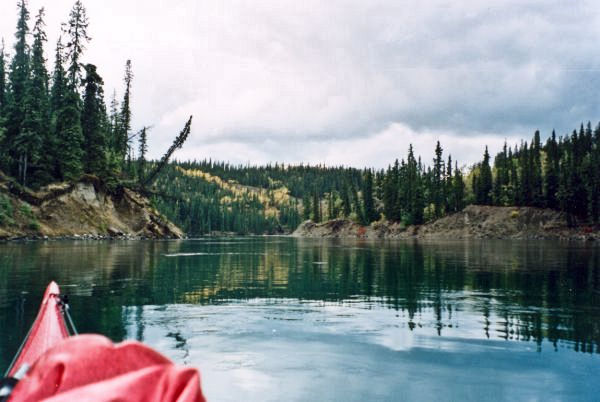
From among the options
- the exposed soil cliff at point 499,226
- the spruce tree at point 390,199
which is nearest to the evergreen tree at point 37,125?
the exposed soil cliff at point 499,226

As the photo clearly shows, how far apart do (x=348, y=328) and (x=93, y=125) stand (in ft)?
277

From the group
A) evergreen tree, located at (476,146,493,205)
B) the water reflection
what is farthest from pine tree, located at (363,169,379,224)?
the water reflection

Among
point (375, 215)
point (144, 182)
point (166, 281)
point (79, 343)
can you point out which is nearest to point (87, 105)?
point (144, 182)

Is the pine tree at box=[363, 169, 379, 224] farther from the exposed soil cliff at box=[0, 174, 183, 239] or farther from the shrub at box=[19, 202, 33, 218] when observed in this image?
the shrub at box=[19, 202, 33, 218]

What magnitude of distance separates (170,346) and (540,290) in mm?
19780

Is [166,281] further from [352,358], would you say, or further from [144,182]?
[144,182]

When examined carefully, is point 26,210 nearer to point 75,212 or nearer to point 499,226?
point 75,212

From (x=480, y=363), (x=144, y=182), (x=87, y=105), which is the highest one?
(x=87, y=105)

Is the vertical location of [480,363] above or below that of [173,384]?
below

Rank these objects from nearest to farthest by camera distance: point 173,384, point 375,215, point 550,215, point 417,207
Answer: point 173,384
point 550,215
point 417,207
point 375,215

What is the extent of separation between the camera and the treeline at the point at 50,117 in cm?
7556

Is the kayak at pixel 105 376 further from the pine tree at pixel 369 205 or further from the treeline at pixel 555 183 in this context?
the pine tree at pixel 369 205

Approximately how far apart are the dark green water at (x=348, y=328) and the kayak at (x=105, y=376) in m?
8.27

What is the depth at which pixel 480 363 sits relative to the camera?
12289 millimetres
